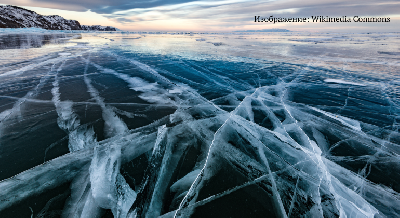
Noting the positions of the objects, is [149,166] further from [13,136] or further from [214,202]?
[13,136]

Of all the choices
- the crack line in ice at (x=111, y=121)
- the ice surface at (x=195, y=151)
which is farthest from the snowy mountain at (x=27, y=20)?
the ice surface at (x=195, y=151)

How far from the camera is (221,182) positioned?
6.40ft

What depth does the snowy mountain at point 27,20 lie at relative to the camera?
176ft

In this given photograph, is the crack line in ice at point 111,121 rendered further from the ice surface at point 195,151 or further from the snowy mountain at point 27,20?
the snowy mountain at point 27,20

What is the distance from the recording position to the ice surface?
5.70 feet

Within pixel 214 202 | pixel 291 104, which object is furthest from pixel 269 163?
pixel 291 104

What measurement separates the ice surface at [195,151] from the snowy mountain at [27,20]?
240 feet

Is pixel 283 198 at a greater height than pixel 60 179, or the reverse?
pixel 60 179

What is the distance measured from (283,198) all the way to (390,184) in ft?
4.83

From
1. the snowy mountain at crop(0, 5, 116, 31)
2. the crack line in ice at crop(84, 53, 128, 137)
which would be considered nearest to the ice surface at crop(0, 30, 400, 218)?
the crack line in ice at crop(84, 53, 128, 137)

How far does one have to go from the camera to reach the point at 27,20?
211ft

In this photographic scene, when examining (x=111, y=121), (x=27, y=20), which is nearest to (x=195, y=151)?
(x=111, y=121)

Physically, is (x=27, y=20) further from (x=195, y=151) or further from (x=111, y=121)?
(x=195, y=151)

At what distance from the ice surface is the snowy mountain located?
240 feet
